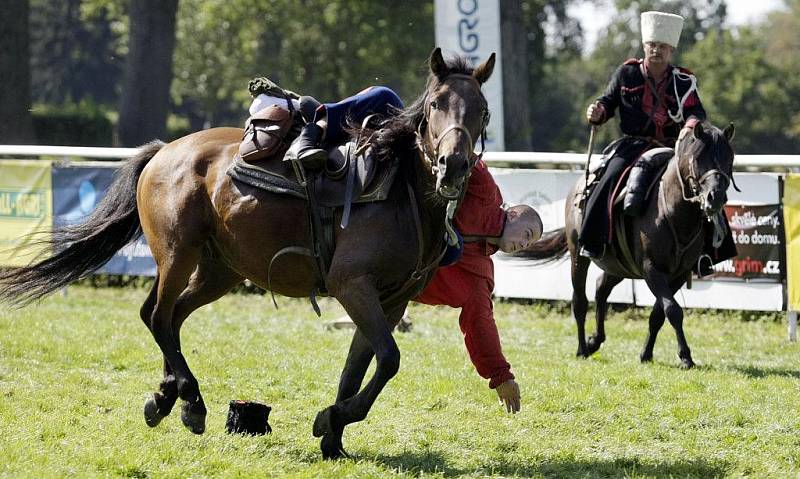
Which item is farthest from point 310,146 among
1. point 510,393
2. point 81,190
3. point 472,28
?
point 472,28

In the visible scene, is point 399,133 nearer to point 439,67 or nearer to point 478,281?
point 439,67

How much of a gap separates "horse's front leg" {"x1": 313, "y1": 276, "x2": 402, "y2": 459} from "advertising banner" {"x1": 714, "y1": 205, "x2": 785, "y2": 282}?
599 cm

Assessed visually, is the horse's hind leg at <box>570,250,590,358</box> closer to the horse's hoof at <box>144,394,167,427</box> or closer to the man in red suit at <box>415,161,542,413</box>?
the man in red suit at <box>415,161,542,413</box>

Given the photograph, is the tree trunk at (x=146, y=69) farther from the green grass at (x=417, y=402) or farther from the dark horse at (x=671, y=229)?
the dark horse at (x=671, y=229)

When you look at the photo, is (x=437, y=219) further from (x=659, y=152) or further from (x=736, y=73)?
(x=736, y=73)

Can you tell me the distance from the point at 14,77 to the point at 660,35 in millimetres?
15350

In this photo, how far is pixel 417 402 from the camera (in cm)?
762

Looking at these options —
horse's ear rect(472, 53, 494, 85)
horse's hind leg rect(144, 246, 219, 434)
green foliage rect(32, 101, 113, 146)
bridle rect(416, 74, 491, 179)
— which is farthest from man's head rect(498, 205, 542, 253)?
green foliage rect(32, 101, 113, 146)

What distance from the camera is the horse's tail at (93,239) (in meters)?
7.19

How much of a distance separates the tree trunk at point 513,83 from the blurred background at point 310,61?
0.12 ft

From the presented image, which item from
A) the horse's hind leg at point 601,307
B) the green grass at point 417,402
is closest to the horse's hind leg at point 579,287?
the horse's hind leg at point 601,307

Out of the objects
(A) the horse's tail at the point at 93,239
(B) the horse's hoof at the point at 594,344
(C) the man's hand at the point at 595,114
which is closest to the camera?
(A) the horse's tail at the point at 93,239

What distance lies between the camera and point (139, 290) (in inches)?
525

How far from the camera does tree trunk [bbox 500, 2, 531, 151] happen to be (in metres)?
23.1
